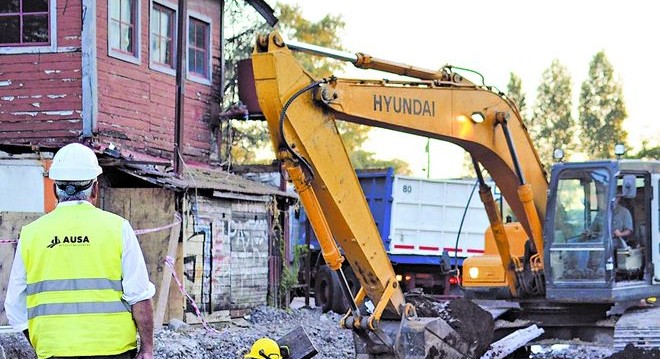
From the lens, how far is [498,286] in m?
13.6

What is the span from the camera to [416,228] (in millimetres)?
25047

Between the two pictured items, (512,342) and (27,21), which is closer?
(512,342)

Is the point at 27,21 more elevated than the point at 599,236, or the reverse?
the point at 27,21

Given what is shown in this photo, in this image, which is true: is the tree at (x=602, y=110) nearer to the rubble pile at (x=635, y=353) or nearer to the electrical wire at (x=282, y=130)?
the rubble pile at (x=635, y=353)

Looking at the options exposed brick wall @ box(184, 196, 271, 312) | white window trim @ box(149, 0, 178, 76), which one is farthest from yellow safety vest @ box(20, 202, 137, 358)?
white window trim @ box(149, 0, 178, 76)

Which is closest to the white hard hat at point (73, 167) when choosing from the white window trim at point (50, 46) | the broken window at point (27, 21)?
the white window trim at point (50, 46)

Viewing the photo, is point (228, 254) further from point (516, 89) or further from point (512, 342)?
point (516, 89)

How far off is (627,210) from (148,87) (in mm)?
9583

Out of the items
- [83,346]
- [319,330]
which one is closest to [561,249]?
[319,330]

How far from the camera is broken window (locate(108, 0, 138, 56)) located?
18344 mm

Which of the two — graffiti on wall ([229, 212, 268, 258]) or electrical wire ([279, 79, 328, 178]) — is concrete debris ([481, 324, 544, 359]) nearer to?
electrical wire ([279, 79, 328, 178])

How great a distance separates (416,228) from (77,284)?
19932 mm

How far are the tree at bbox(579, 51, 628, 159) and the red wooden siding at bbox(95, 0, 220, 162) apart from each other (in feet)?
151

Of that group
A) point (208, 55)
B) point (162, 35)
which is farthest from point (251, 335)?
point (208, 55)
